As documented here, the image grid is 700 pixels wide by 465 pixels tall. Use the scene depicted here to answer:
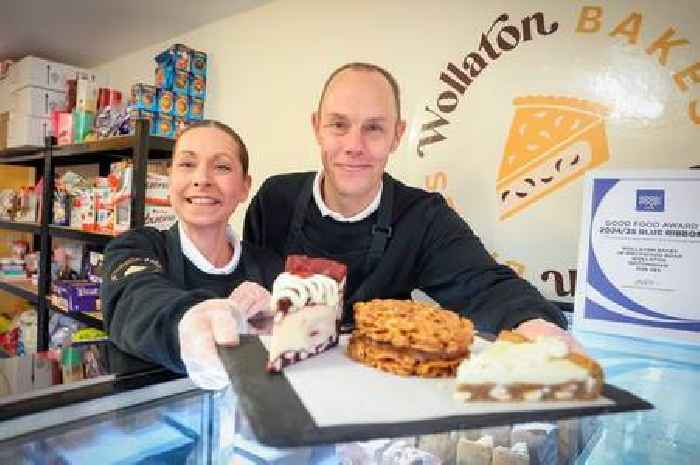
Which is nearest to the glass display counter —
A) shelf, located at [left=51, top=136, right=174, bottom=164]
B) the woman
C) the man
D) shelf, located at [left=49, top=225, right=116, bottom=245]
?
the woman

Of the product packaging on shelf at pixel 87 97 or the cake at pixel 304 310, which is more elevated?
the product packaging on shelf at pixel 87 97

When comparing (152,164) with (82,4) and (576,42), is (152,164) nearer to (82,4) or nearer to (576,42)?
(82,4)

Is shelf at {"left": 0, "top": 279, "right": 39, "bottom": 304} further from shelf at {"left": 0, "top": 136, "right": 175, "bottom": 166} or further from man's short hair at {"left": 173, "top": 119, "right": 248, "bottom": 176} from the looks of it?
man's short hair at {"left": 173, "top": 119, "right": 248, "bottom": 176}

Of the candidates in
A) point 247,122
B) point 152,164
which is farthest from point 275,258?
point 152,164

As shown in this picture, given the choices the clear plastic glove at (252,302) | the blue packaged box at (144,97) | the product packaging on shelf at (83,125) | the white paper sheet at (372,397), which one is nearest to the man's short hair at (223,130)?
the clear plastic glove at (252,302)

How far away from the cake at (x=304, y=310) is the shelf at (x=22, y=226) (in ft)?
10.3

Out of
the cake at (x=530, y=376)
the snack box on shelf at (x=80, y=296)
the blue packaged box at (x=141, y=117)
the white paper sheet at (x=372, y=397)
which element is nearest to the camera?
the white paper sheet at (x=372, y=397)

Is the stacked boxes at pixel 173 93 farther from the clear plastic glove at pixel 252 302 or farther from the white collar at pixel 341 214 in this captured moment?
the clear plastic glove at pixel 252 302

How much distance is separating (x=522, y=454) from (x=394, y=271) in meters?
0.70

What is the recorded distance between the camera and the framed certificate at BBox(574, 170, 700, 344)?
1246 mm

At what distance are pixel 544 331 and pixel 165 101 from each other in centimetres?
255

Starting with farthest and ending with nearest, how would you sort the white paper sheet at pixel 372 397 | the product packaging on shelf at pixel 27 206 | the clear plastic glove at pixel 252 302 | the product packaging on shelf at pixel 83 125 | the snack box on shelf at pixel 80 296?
1. the product packaging on shelf at pixel 27 206
2. the product packaging on shelf at pixel 83 125
3. the snack box on shelf at pixel 80 296
4. the clear plastic glove at pixel 252 302
5. the white paper sheet at pixel 372 397

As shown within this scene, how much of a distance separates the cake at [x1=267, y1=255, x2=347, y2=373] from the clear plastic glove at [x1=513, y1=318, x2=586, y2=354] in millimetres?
389

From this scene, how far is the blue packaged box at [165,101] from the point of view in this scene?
287 cm
